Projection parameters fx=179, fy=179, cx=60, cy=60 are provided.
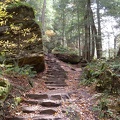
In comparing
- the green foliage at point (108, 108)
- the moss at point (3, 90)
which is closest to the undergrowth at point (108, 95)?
the green foliage at point (108, 108)

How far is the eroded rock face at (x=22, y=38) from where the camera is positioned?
10000mm

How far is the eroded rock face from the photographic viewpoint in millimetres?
10000

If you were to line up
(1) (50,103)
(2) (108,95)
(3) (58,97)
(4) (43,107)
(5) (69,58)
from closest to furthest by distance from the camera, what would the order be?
(4) (43,107) < (1) (50,103) < (3) (58,97) < (2) (108,95) < (5) (69,58)

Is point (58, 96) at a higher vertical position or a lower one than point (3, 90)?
lower

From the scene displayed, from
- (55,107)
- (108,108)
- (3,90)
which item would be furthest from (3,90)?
(108,108)

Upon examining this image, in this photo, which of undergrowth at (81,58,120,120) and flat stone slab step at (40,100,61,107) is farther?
flat stone slab step at (40,100,61,107)

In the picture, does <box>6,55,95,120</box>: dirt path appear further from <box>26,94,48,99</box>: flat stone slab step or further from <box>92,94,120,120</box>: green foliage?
<box>92,94,120,120</box>: green foliage

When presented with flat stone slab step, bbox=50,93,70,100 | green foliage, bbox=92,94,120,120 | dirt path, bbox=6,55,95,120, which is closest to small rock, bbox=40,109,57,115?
dirt path, bbox=6,55,95,120

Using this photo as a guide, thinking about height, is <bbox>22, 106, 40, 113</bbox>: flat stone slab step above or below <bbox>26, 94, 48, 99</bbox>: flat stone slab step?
below

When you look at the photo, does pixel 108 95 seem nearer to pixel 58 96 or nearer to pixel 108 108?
pixel 108 108

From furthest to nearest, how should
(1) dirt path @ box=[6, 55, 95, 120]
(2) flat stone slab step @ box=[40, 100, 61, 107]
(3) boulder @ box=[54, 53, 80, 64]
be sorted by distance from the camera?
(3) boulder @ box=[54, 53, 80, 64], (2) flat stone slab step @ box=[40, 100, 61, 107], (1) dirt path @ box=[6, 55, 95, 120]

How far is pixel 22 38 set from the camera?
421 inches

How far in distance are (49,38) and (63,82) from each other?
1692 centimetres

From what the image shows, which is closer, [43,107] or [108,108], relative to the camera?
[108,108]
